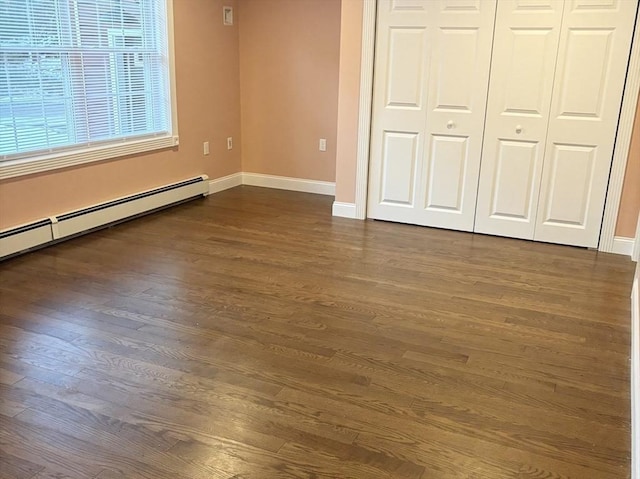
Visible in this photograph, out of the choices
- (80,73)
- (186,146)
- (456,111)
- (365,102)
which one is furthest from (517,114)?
(80,73)

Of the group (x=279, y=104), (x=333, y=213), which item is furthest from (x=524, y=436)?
(x=279, y=104)

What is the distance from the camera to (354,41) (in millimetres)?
4504

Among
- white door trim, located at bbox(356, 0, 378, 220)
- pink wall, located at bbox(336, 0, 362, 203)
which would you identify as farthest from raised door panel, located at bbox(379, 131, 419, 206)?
pink wall, located at bbox(336, 0, 362, 203)

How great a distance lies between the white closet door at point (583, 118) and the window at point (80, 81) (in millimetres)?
2995

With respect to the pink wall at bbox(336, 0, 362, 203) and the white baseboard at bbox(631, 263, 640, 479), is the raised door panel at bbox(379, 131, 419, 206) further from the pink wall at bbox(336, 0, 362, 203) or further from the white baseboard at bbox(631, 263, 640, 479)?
the white baseboard at bbox(631, 263, 640, 479)

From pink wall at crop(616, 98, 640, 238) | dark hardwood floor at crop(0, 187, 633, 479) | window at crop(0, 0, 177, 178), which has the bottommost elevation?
dark hardwood floor at crop(0, 187, 633, 479)

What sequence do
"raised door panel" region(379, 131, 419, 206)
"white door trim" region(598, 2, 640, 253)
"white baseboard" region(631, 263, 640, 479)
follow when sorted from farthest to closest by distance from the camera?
"raised door panel" region(379, 131, 419, 206) < "white door trim" region(598, 2, 640, 253) < "white baseboard" region(631, 263, 640, 479)

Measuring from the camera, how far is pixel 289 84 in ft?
18.4

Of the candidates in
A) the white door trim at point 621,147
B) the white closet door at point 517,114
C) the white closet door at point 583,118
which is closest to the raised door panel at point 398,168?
the white closet door at point 517,114

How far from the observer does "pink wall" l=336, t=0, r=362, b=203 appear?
4.47 meters

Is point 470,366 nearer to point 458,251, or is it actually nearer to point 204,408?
point 204,408

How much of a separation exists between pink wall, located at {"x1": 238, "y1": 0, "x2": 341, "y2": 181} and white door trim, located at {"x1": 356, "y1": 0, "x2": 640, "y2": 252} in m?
0.90

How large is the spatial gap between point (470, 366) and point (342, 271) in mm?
1258

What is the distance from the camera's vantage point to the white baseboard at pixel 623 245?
4.13m
